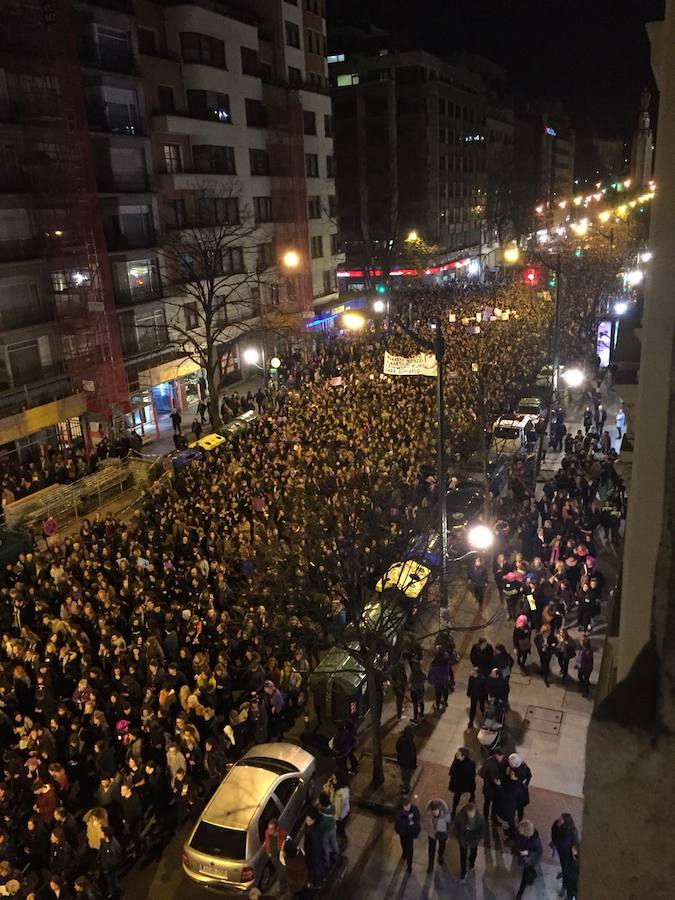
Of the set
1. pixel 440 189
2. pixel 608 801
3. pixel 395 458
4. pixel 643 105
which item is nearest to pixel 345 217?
pixel 440 189

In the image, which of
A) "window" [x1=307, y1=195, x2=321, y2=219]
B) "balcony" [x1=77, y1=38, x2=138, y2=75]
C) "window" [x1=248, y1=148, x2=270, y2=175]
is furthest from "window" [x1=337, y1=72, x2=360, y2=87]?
"balcony" [x1=77, y1=38, x2=138, y2=75]

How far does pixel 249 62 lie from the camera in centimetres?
3894

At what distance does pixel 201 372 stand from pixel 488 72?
9127 centimetres

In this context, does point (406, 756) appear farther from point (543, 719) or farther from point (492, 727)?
point (543, 719)

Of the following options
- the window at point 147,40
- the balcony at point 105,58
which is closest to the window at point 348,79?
the window at point 147,40

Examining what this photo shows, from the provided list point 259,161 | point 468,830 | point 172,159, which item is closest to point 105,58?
point 172,159

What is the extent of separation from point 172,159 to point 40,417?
15.3 m

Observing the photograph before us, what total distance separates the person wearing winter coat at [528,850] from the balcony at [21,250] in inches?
991

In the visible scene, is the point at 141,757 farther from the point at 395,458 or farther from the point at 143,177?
the point at 143,177

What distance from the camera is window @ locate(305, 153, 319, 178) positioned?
4469 centimetres

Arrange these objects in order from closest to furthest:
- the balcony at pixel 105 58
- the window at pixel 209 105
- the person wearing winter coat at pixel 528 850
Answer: the person wearing winter coat at pixel 528 850
the balcony at pixel 105 58
the window at pixel 209 105

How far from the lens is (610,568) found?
695 inches

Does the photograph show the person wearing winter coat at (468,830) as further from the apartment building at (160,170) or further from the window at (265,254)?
the window at (265,254)

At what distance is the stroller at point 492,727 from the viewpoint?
39.6ft
